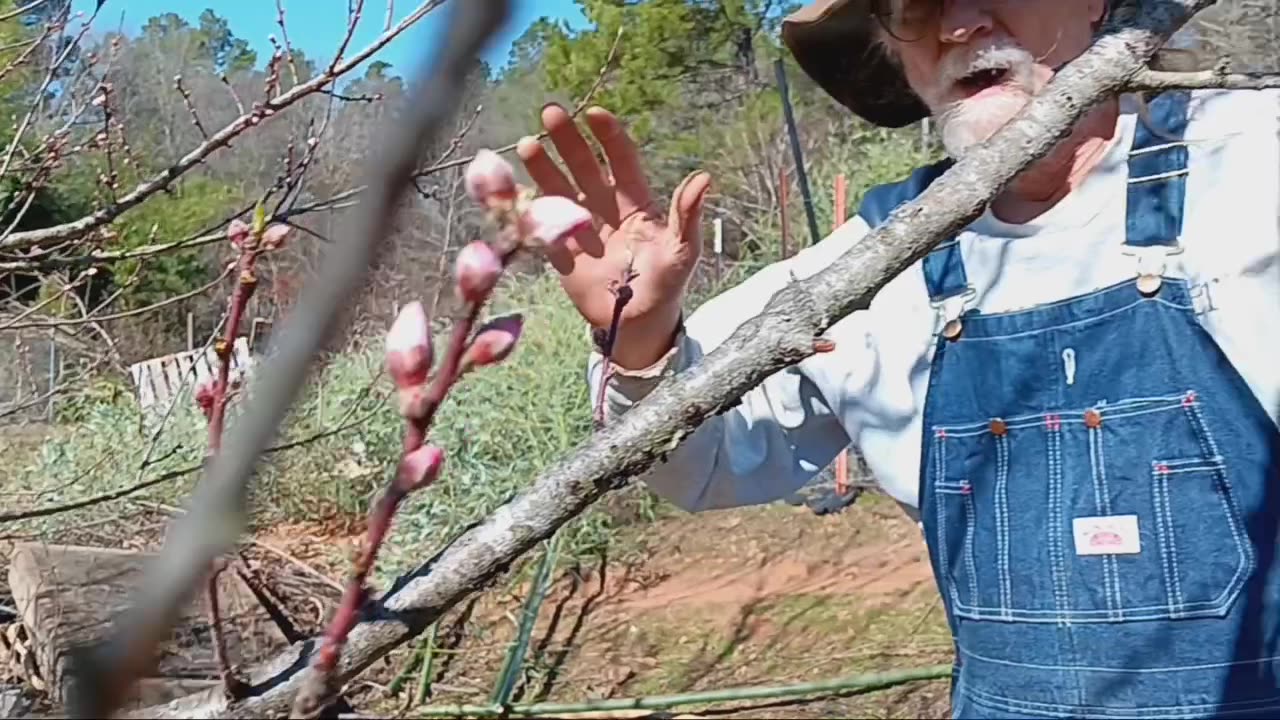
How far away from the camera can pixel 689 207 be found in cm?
99

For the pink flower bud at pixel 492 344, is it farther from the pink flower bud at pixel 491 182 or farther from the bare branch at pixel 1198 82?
the bare branch at pixel 1198 82

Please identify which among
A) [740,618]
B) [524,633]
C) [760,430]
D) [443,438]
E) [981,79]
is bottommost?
[740,618]

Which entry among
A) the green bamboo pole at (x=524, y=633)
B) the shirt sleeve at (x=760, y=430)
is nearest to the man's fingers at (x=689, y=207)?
the shirt sleeve at (x=760, y=430)

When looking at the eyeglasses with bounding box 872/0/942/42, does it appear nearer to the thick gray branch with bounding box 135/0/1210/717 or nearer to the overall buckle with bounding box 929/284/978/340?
the overall buckle with bounding box 929/284/978/340

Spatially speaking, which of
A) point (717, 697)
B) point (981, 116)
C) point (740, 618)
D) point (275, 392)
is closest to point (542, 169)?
point (981, 116)

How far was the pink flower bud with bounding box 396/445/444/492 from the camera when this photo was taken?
32cm

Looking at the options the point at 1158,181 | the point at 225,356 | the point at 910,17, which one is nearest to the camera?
the point at 225,356

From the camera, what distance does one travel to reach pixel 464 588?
46 cm

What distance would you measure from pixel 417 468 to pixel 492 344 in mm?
37

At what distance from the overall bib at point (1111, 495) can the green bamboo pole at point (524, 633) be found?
7.59ft

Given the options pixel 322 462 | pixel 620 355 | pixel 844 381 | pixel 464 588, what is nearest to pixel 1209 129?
pixel 844 381

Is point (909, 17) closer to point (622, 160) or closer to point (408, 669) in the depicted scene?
point (622, 160)

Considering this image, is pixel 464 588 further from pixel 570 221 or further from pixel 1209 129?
pixel 1209 129

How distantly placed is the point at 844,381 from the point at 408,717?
2523mm
